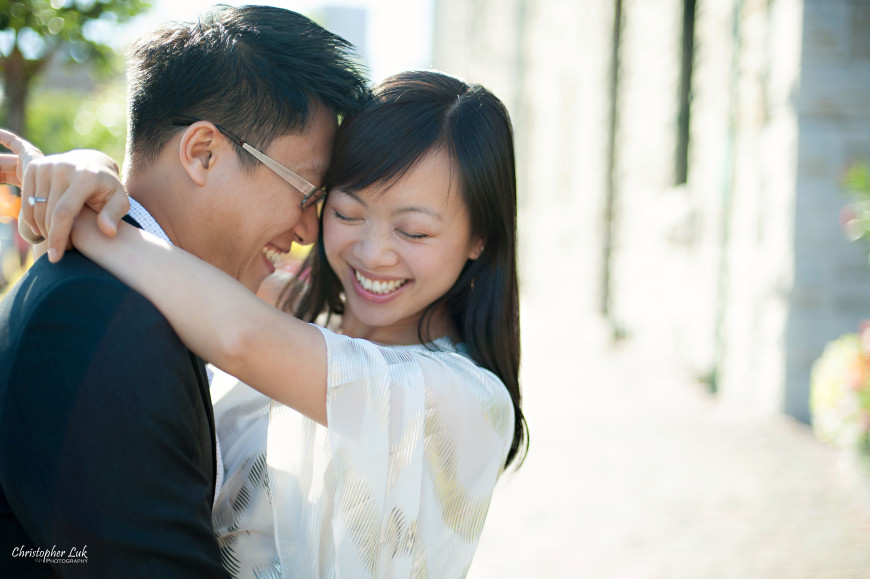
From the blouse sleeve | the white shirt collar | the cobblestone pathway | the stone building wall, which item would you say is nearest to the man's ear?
the white shirt collar

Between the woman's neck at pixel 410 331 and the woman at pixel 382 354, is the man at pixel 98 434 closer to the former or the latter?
the woman at pixel 382 354

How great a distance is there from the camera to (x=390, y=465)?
1.75 m

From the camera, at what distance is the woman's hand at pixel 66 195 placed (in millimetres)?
1433

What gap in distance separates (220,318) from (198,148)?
1.64ft

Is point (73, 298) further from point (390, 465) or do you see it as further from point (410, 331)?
point (410, 331)

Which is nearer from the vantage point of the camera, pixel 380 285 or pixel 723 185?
pixel 380 285

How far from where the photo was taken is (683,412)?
7633 mm

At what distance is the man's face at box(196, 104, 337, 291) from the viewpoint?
6.13 ft

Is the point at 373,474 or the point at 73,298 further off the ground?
the point at 73,298

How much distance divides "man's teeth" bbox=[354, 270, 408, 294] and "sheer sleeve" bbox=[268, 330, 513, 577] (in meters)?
0.39

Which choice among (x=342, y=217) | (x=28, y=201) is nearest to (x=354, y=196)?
(x=342, y=217)

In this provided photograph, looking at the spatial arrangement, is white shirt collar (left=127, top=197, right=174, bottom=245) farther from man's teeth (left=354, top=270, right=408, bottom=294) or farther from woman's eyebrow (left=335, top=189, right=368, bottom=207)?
man's teeth (left=354, top=270, right=408, bottom=294)

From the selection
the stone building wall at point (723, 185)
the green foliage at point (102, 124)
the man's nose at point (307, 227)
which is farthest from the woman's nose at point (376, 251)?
the green foliage at point (102, 124)

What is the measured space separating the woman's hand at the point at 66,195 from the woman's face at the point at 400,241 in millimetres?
780
